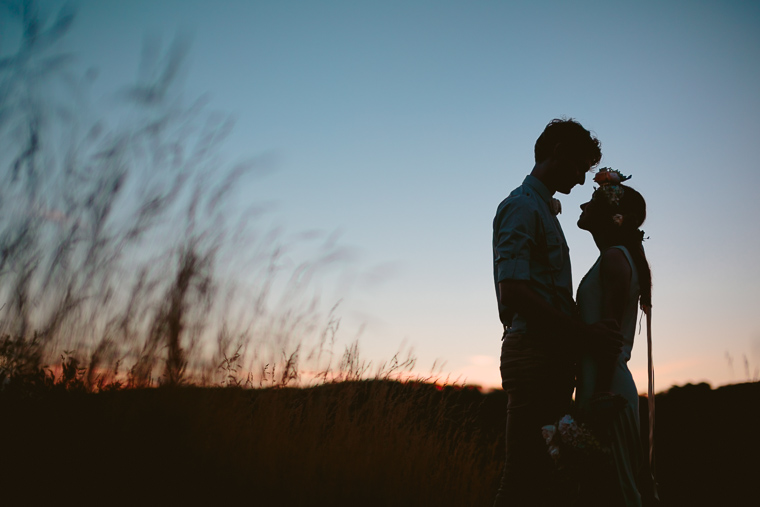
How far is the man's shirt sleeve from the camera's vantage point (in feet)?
6.96

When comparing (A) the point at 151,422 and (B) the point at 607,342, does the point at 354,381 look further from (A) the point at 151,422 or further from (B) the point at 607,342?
(B) the point at 607,342

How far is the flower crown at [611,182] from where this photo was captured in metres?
2.33

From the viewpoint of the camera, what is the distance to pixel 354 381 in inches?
179

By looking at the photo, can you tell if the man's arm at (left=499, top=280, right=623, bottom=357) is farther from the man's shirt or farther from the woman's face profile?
the woman's face profile

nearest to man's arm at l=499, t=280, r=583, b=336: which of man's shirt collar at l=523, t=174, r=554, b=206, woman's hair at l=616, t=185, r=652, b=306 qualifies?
woman's hair at l=616, t=185, r=652, b=306

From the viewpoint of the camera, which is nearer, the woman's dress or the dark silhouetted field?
the woman's dress

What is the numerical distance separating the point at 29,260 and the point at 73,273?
20cm

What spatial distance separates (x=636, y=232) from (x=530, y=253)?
0.50 m

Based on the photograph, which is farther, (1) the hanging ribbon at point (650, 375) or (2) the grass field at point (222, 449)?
(2) the grass field at point (222, 449)

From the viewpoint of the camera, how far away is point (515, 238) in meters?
2.16

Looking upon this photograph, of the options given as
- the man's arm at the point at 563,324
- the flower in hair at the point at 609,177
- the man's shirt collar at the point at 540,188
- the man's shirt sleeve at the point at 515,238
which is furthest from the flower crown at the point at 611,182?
the man's arm at the point at 563,324

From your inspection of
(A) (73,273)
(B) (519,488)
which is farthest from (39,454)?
(B) (519,488)

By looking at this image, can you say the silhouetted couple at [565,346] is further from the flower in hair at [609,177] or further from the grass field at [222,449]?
the grass field at [222,449]

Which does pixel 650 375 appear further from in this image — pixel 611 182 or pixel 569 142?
pixel 569 142
